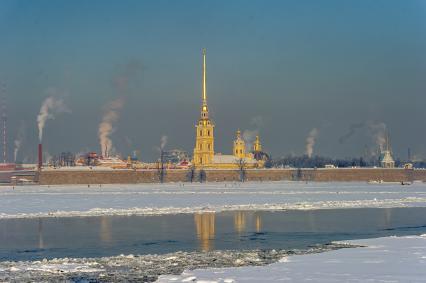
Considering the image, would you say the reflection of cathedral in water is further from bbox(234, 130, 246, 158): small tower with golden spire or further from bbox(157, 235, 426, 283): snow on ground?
bbox(234, 130, 246, 158): small tower with golden spire

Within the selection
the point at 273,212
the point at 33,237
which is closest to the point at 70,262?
the point at 33,237

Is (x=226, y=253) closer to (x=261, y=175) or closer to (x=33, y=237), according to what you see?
(x=33, y=237)

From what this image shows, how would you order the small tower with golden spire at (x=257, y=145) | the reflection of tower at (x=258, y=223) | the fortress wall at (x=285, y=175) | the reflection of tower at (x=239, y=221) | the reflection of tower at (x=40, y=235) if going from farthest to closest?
the small tower with golden spire at (x=257, y=145)
the fortress wall at (x=285, y=175)
the reflection of tower at (x=239, y=221)
the reflection of tower at (x=258, y=223)
the reflection of tower at (x=40, y=235)

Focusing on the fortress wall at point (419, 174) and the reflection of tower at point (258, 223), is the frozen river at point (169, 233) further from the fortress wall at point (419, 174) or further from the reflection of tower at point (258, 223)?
the fortress wall at point (419, 174)

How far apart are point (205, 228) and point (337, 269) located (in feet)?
35.3

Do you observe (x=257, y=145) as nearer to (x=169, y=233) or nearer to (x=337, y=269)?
(x=169, y=233)

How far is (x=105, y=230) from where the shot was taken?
24859 millimetres

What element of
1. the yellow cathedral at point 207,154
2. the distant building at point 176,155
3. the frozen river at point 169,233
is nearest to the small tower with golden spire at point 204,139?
the yellow cathedral at point 207,154

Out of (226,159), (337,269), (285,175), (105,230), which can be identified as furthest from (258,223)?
(226,159)

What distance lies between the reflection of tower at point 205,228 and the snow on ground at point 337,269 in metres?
3.79

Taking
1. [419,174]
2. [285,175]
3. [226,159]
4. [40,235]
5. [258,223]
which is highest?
[226,159]

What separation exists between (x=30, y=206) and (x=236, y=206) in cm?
1075

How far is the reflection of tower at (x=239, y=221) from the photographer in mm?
25250

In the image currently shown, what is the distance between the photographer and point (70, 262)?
55.8 feet
